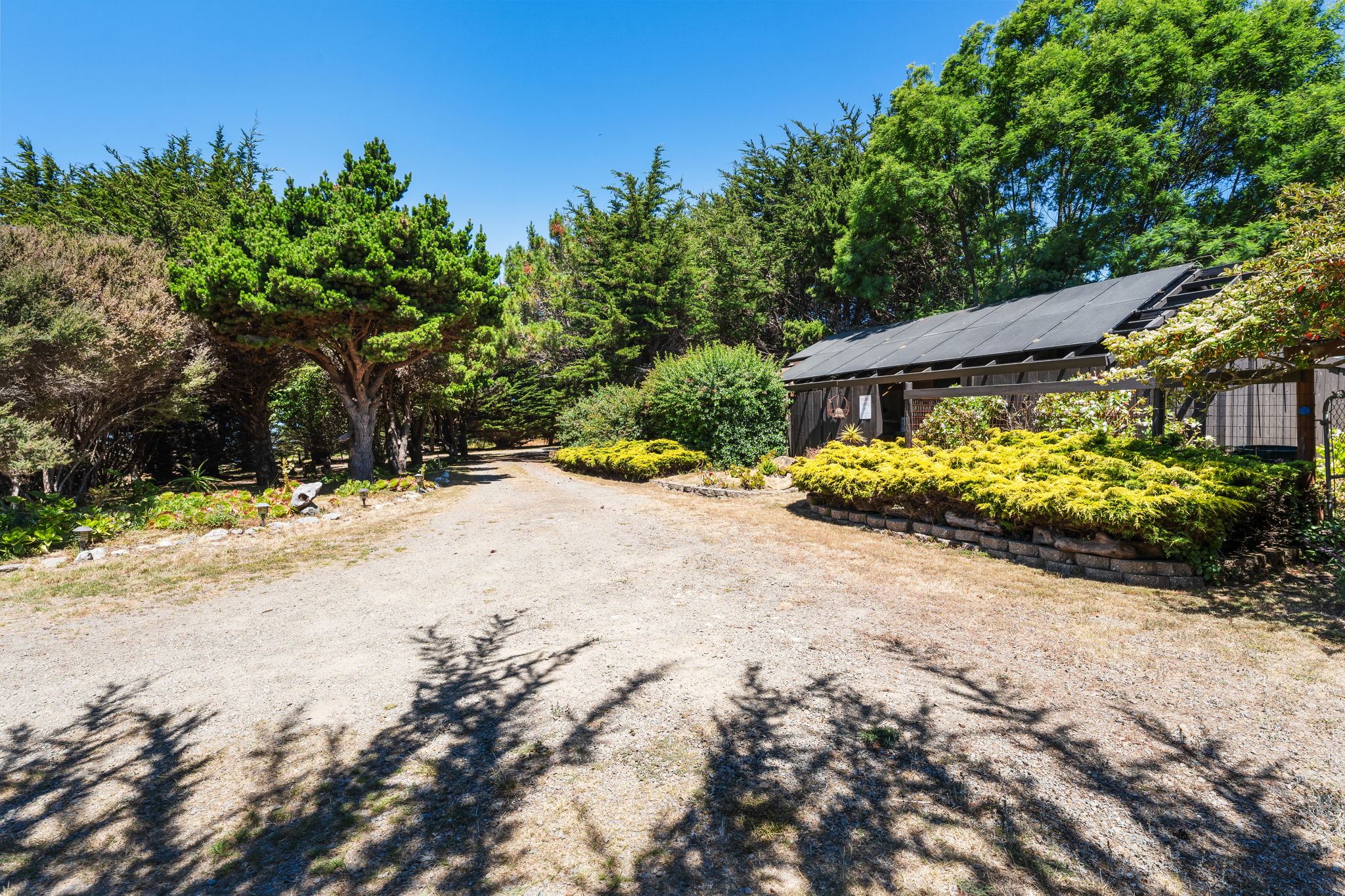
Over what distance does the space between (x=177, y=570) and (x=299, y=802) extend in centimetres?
608

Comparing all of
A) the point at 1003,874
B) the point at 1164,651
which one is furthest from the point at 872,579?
the point at 1003,874

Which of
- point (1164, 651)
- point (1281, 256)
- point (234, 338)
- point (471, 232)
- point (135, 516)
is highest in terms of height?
point (471, 232)

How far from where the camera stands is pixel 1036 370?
31.1 ft

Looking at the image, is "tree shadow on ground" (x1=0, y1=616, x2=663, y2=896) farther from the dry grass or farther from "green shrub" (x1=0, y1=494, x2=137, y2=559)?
"green shrub" (x1=0, y1=494, x2=137, y2=559)

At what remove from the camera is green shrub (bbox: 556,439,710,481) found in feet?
47.1

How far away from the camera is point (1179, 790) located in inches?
97.4

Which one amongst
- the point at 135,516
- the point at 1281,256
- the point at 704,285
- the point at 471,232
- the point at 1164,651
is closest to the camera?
the point at 1164,651

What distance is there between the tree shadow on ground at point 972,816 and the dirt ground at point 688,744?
13 millimetres

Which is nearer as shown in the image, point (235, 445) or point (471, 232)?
point (471, 232)

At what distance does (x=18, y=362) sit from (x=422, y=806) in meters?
9.23

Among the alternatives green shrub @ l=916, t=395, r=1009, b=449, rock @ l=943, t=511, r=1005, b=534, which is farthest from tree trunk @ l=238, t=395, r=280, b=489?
green shrub @ l=916, t=395, r=1009, b=449

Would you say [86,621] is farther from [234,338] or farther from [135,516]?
[234,338]

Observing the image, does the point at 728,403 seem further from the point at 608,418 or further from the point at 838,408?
the point at 608,418

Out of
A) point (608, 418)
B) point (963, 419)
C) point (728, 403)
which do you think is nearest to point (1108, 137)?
point (963, 419)
